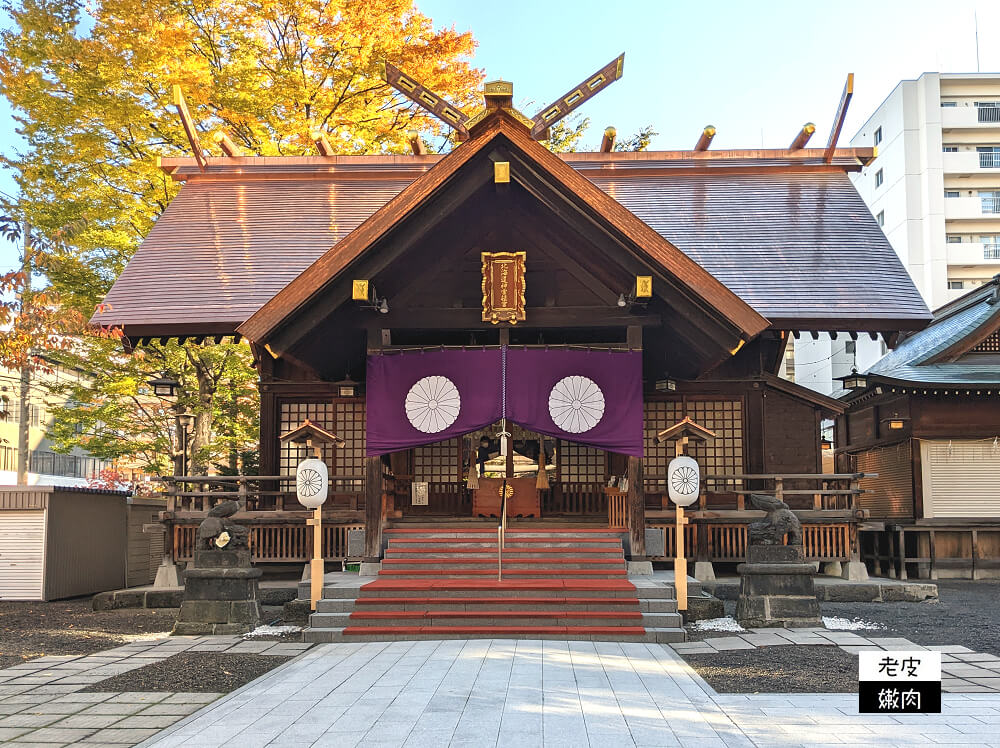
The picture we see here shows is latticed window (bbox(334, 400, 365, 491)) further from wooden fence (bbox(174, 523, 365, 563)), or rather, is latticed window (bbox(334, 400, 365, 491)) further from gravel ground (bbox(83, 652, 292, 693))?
gravel ground (bbox(83, 652, 292, 693))

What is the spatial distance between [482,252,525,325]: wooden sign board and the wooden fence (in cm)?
428

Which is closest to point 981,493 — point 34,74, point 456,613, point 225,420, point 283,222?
point 456,613

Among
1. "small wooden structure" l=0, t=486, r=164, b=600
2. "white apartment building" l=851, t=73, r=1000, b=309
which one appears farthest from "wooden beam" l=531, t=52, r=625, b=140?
"white apartment building" l=851, t=73, r=1000, b=309

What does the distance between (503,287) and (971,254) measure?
4233 cm

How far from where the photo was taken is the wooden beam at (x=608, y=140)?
1920cm

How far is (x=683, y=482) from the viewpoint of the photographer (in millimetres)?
11633

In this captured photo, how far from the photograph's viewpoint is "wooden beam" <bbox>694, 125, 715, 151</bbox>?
757 inches

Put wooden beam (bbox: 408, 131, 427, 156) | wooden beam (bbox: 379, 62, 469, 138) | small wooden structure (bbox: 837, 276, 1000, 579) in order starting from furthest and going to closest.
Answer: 1. wooden beam (bbox: 408, 131, 427, 156)
2. small wooden structure (bbox: 837, 276, 1000, 579)
3. wooden beam (bbox: 379, 62, 469, 138)

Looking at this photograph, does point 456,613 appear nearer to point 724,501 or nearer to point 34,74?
point 724,501

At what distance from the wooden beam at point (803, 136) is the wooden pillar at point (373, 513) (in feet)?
39.0

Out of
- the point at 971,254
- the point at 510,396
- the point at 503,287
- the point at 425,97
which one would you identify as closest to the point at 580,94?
the point at 425,97

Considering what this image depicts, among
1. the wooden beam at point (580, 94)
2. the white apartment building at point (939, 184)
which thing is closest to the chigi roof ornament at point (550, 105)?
the wooden beam at point (580, 94)

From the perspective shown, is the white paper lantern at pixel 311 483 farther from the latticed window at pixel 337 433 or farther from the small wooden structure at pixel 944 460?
the small wooden structure at pixel 944 460

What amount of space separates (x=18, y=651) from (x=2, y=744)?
4.70 m
